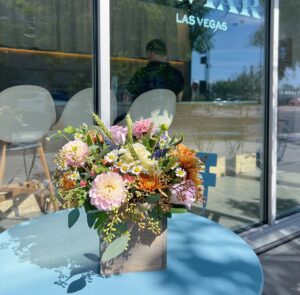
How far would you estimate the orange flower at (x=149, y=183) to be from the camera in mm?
1190

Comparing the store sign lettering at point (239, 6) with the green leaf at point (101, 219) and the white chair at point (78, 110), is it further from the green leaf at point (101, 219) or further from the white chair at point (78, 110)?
the green leaf at point (101, 219)

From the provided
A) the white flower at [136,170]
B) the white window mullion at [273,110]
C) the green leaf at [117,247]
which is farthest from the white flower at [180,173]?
the white window mullion at [273,110]

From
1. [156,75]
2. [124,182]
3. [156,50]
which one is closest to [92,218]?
[124,182]

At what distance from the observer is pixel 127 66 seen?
3.07 m

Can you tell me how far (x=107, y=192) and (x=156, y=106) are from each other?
2.13 metres

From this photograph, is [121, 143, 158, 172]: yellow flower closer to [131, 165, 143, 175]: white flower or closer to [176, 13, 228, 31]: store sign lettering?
[131, 165, 143, 175]: white flower

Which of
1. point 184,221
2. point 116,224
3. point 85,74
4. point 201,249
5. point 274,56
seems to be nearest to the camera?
point 116,224

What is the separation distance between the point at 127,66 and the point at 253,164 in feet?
4.29

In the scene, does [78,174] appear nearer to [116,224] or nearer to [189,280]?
[116,224]

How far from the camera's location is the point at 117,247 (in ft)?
3.92

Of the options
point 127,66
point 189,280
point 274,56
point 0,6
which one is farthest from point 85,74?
point 189,280

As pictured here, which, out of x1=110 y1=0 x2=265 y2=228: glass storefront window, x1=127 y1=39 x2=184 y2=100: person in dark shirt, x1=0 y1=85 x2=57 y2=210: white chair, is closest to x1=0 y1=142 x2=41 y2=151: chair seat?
x1=0 y1=85 x2=57 y2=210: white chair

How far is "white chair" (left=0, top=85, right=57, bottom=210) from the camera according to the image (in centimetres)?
275

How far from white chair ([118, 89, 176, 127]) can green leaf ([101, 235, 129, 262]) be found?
5.94ft
